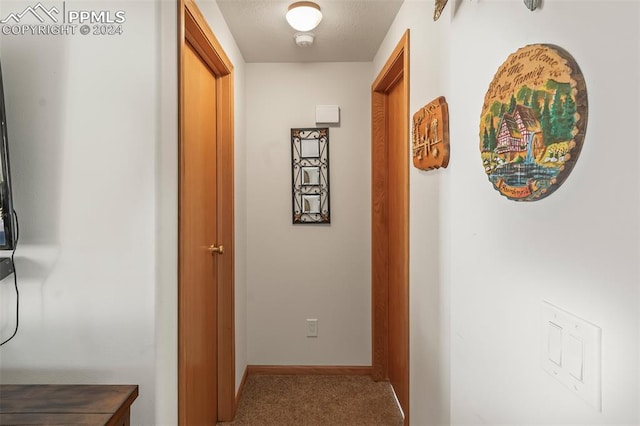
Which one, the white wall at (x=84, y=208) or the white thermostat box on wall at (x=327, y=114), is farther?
the white thermostat box on wall at (x=327, y=114)

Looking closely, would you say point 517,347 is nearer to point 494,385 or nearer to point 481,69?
point 494,385

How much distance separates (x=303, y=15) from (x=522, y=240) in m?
1.66

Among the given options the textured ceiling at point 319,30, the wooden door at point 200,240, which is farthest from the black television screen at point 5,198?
the textured ceiling at point 319,30

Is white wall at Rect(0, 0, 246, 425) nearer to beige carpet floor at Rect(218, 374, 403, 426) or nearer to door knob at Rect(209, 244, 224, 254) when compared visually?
door knob at Rect(209, 244, 224, 254)

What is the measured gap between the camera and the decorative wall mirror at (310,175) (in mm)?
2779

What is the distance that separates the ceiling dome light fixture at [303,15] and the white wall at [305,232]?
743mm

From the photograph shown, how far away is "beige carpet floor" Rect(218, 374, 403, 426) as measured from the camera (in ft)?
7.37

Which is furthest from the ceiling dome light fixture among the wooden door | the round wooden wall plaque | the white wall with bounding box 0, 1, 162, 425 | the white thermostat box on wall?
the round wooden wall plaque

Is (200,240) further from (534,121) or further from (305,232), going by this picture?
(534,121)

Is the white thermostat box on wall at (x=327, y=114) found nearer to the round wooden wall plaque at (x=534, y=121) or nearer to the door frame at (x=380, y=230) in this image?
the door frame at (x=380, y=230)

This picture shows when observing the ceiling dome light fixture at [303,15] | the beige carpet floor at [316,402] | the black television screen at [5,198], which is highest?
the ceiling dome light fixture at [303,15]

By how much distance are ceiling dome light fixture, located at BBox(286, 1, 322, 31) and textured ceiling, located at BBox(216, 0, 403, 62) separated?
42mm

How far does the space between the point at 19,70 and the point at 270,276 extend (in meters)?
2.00

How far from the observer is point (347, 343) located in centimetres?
284
